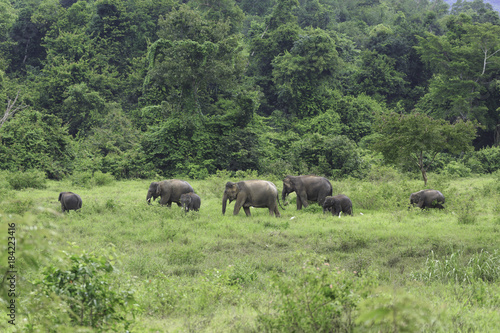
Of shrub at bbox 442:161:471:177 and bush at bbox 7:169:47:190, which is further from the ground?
shrub at bbox 442:161:471:177

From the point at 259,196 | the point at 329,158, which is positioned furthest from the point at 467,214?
the point at 329,158

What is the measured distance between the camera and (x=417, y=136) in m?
18.0

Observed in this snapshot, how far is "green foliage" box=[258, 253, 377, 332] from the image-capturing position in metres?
4.83

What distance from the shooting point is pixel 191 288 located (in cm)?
715

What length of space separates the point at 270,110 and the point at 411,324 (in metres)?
38.1

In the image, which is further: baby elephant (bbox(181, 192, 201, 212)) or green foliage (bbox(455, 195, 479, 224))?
baby elephant (bbox(181, 192, 201, 212))

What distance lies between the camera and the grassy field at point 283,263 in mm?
4098

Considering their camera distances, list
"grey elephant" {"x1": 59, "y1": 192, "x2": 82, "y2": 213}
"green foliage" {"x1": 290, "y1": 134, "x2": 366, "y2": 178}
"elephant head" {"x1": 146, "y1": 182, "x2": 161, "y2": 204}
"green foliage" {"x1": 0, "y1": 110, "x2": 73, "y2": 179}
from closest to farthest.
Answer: "grey elephant" {"x1": 59, "y1": 192, "x2": 82, "y2": 213}, "elephant head" {"x1": 146, "y1": 182, "x2": 161, "y2": 204}, "green foliage" {"x1": 0, "y1": 110, "x2": 73, "y2": 179}, "green foliage" {"x1": 290, "y1": 134, "x2": 366, "y2": 178}

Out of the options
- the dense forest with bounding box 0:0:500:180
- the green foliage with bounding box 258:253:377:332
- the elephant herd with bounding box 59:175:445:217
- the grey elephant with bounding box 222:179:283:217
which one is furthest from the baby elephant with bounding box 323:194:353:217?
the green foliage with bounding box 258:253:377:332

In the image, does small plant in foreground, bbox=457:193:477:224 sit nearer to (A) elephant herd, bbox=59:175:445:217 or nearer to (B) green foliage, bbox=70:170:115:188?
(A) elephant herd, bbox=59:175:445:217

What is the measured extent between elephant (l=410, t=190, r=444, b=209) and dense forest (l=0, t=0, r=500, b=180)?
3.99 meters

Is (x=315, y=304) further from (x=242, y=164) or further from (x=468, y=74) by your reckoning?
(x=468, y=74)

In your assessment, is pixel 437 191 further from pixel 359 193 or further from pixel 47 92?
pixel 47 92

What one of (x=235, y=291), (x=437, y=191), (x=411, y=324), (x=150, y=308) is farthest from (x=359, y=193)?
(x=411, y=324)
